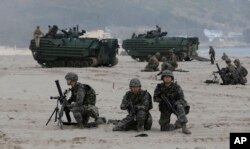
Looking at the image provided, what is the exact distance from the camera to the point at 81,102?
11.2 m

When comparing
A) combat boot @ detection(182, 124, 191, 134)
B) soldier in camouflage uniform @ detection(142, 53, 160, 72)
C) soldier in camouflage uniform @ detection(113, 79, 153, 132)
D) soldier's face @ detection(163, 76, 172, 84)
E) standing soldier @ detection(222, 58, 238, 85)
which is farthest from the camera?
soldier in camouflage uniform @ detection(142, 53, 160, 72)

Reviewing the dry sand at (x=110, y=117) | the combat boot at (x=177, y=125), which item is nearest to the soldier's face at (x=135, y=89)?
the dry sand at (x=110, y=117)

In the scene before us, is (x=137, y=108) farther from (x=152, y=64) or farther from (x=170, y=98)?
(x=152, y=64)

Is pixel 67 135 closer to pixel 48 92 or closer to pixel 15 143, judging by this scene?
pixel 15 143

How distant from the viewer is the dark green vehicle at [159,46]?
3828cm

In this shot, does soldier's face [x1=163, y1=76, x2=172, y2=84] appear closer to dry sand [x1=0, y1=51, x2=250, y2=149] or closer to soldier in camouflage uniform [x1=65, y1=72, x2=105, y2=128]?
dry sand [x1=0, y1=51, x2=250, y2=149]

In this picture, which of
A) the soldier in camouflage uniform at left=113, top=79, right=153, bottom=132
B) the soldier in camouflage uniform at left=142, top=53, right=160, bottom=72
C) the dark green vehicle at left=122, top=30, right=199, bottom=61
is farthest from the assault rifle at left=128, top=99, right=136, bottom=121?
the dark green vehicle at left=122, top=30, right=199, bottom=61

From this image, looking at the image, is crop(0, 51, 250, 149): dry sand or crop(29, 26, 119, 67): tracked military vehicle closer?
A: crop(0, 51, 250, 149): dry sand

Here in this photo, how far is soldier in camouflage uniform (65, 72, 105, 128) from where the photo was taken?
1127cm

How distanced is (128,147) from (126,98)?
1872 millimetres

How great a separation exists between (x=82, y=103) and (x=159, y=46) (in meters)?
27.3

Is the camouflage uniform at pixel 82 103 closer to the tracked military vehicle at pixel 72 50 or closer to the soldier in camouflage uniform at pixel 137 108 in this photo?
the soldier in camouflage uniform at pixel 137 108

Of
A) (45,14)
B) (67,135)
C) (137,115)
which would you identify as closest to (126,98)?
(137,115)

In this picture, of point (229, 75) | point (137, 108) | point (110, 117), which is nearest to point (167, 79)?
point (137, 108)
